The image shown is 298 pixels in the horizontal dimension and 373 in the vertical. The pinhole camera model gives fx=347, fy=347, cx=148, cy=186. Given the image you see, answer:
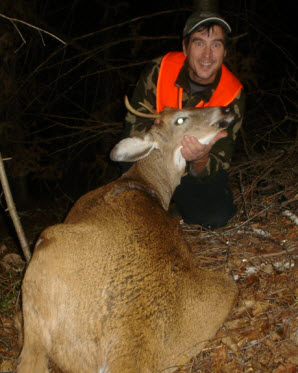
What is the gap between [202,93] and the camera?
4082 millimetres

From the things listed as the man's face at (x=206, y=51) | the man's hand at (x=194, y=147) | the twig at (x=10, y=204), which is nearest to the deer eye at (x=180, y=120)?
the man's hand at (x=194, y=147)

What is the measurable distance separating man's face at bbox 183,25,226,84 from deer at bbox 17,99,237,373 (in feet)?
6.65

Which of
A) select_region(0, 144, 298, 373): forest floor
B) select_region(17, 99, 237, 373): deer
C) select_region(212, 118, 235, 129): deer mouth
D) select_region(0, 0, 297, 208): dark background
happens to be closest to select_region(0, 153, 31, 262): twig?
select_region(0, 144, 298, 373): forest floor

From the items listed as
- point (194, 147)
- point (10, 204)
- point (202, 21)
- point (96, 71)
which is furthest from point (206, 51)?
point (10, 204)

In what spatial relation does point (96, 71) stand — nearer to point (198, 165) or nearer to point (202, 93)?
point (202, 93)

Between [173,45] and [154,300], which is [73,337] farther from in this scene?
[173,45]

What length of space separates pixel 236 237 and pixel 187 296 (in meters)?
1.56

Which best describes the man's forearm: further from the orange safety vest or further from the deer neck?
the orange safety vest

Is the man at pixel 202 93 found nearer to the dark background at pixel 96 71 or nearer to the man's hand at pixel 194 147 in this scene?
the man's hand at pixel 194 147

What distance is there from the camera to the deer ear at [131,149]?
3.52 meters

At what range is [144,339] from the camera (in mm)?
1901

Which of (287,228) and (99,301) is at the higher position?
(99,301)

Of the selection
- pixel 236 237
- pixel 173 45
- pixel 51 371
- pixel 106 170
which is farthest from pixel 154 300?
pixel 173 45

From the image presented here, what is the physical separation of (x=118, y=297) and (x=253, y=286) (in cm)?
145
